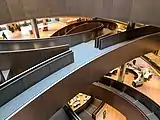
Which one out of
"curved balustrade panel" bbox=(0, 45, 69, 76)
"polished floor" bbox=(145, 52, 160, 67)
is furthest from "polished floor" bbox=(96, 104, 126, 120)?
"curved balustrade panel" bbox=(0, 45, 69, 76)

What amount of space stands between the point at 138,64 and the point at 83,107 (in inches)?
181

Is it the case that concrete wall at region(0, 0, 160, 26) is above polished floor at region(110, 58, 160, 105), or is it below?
above

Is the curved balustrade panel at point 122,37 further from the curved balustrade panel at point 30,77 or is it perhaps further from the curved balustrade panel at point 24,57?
the curved balustrade panel at point 30,77

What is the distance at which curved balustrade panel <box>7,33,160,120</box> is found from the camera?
139 inches

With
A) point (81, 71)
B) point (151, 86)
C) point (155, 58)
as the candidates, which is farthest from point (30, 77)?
point (155, 58)

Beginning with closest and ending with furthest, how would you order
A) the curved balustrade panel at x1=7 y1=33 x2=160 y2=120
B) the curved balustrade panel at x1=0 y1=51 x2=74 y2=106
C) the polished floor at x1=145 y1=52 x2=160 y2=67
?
the curved balustrade panel at x1=0 y1=51 x2=74 y2=106, the curved balustrade panel at x1=7 y1=33 x2=160 y2=120, the polished floor at x1=145 y1=52 x2=160 y2=67

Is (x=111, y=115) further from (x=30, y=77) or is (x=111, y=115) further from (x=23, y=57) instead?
(x=30, y=77)

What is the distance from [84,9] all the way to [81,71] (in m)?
2.71

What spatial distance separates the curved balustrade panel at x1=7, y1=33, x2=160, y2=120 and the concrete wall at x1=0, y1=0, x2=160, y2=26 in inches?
33.4

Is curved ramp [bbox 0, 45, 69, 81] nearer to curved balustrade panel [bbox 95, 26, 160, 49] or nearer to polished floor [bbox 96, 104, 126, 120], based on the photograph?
curved balustrade panel [bbox 95, 26, 160, 49]

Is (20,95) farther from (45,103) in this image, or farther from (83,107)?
(83,107)

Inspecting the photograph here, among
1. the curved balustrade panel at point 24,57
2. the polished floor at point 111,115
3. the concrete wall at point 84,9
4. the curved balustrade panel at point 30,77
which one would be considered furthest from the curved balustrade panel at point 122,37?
the polished floor at point 111,115

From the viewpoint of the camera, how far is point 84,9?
6.39m

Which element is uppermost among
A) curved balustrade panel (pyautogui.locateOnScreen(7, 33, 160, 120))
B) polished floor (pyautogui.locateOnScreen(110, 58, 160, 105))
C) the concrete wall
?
the concrete wall
